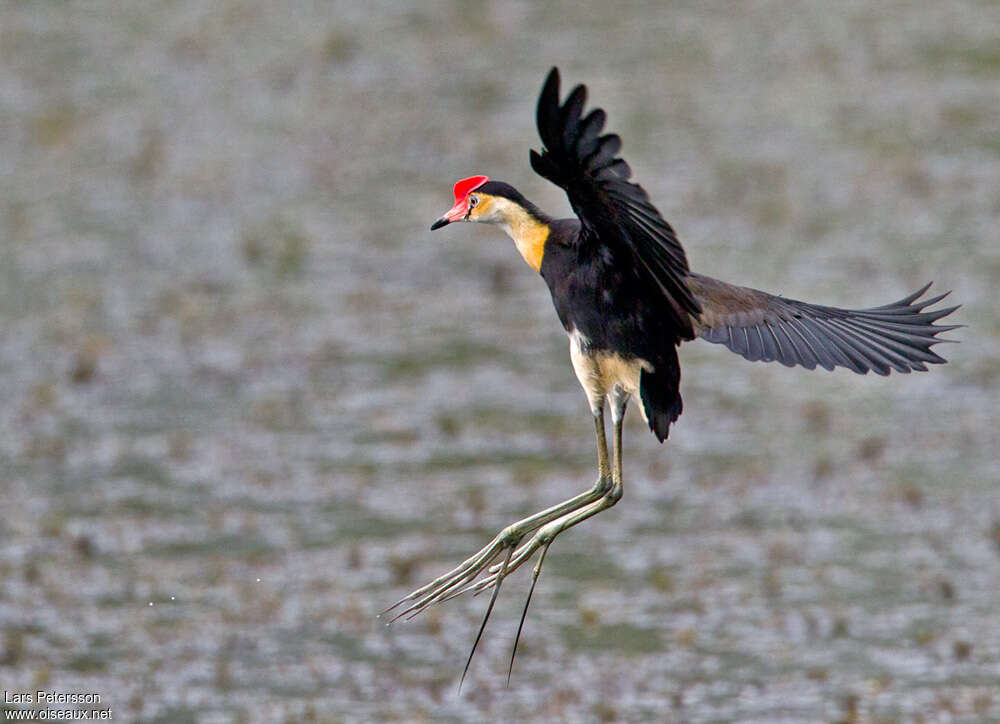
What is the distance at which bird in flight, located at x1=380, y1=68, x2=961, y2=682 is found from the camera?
13.7 ft

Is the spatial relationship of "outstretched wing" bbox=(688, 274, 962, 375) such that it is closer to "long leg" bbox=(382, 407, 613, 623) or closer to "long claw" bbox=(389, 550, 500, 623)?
"long leg" bbox=(382, 407, 613, 623)

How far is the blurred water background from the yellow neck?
323 cm

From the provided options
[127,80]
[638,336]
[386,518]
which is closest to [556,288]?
[638,336]

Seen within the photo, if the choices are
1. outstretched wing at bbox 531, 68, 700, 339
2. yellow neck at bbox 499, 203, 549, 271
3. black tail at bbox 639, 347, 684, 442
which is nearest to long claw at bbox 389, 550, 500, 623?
black tail at bbox 639, 347, 684, 442

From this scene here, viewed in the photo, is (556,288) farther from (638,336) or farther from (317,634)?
(317,634)

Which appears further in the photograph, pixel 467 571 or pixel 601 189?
pixel 467 571

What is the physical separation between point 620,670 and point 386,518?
76.7 inches

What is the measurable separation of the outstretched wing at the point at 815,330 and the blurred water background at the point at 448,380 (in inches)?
113

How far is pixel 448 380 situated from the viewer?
11.1m

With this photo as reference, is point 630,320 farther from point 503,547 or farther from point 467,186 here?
point 503,547

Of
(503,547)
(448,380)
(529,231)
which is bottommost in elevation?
(503,547)

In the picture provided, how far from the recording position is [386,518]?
30.6 ft

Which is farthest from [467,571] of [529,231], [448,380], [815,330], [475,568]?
[448,380]

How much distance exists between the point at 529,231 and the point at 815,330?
2.70 feet
